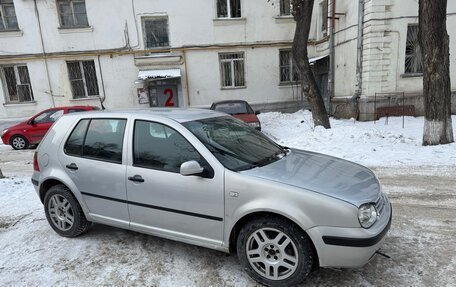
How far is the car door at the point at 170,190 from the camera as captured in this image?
270cm

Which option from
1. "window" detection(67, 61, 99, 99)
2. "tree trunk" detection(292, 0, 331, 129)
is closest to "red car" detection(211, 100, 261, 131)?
"tree trunk" detection(292, 0, 331, 129)

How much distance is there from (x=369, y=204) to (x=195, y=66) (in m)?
13.5

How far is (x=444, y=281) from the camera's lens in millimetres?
2582

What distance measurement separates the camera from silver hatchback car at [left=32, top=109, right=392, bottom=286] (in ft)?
7.76

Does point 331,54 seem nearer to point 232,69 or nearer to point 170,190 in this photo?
point 232,69

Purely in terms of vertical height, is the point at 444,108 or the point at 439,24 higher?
the point at 439,24

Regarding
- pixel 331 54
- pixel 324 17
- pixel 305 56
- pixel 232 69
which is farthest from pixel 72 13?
pixel 331 54

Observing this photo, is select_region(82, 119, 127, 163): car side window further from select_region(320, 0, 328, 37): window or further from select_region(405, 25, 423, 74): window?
select_region(320, 0, 328, 37): window

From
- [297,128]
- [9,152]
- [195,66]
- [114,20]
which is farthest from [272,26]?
[9,152]

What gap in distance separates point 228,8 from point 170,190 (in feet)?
46.0

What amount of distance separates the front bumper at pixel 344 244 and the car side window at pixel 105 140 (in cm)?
214

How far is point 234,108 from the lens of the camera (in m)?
10.2

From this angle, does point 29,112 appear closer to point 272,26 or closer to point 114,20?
point 114,20

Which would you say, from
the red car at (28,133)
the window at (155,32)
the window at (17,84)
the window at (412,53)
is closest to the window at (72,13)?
the window at (155,32)
